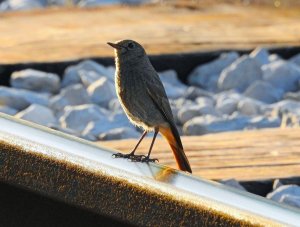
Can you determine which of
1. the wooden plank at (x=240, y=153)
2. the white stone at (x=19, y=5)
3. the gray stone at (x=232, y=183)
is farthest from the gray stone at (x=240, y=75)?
the white stone at (x=19, y=5)

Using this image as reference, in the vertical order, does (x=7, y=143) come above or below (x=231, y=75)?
above

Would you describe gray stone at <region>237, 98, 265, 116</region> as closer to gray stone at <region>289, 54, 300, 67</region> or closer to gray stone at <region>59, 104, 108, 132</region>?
gray stone at <region>59, 104, 108, 132</region>

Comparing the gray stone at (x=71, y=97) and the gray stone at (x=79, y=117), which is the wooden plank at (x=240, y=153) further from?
the gray stone at (x=71, y=97)

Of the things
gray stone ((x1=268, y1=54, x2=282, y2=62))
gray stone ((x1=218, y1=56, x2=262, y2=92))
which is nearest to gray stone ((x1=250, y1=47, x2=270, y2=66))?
gray stone ((x1=268, y1=54, x2=282, y2=62))

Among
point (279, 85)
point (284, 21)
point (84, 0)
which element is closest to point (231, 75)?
point (279, 85)

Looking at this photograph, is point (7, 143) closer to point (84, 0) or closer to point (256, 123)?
point (256, 123)
